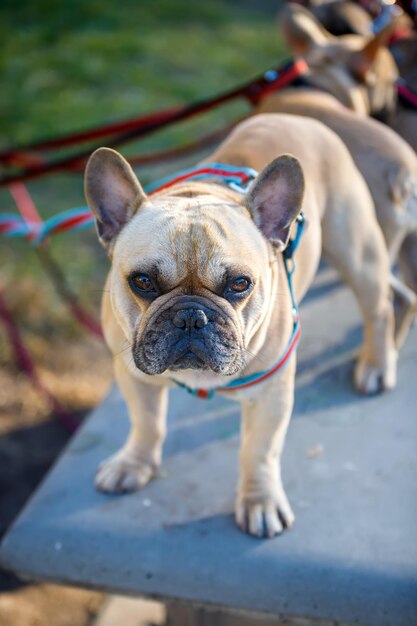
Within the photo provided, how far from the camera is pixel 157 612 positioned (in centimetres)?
305

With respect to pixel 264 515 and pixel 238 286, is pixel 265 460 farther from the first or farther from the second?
pixel 238 286

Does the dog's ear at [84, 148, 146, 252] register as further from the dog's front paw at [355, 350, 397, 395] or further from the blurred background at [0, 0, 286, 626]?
the blurred background at [0, 0, 286, 626]

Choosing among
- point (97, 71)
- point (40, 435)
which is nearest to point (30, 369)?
point (40, 435)

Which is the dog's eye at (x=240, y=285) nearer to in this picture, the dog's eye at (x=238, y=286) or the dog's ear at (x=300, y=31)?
the dog's eye at (x=238, y=286)

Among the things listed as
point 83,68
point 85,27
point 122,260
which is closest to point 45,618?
point 122,260

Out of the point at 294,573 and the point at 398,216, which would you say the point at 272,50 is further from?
the point at 294,573

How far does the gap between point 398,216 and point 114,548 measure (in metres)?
1.41

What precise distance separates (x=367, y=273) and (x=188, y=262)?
33.7 inches

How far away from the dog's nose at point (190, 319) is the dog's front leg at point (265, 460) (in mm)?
340

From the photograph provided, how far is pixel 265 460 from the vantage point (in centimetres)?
197

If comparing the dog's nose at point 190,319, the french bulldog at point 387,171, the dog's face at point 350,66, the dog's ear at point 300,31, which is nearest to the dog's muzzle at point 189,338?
the dog's nose at point 190,319

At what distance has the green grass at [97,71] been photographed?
5.07 meters

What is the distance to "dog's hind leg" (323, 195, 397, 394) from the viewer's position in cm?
226

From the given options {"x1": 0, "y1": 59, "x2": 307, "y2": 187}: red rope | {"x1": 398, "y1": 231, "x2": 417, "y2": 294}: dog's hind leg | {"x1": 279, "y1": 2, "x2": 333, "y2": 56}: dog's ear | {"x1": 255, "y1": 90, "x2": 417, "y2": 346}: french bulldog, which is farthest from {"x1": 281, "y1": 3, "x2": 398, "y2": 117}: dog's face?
{"x1": 398, "y1": 231, "x2": 417, "y2": 294}: dog's hind leg
